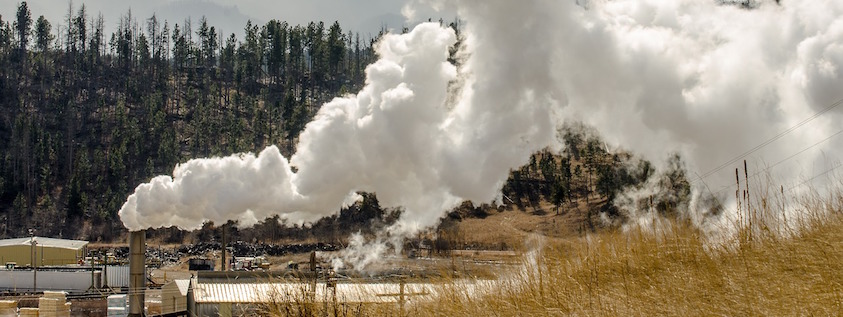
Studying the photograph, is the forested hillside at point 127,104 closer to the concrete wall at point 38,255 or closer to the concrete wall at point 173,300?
the concrete wall at point 38,255

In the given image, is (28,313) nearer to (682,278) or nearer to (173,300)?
(173,300)

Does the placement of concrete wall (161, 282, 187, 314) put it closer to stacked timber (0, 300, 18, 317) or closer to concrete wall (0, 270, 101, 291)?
stacked timber (0, 300, 18, 317)

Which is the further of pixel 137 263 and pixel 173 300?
pixel 173 300

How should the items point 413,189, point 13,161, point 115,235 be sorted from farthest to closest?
point 13,161, point 115,235, point 413,189

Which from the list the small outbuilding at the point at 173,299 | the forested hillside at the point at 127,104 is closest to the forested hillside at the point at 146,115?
the forested hillside at the point at 127,104

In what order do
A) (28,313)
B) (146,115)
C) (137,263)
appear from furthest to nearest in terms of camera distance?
(146,115) → (137,263) → (28,313)

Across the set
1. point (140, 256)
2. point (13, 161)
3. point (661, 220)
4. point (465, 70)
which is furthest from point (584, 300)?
point (13, 161)

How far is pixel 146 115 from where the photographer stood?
141m

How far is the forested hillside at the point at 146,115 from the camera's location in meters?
105

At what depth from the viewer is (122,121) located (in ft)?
436

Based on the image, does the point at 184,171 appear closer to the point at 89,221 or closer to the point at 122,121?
the point at 89,221

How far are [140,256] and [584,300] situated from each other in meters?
37.0

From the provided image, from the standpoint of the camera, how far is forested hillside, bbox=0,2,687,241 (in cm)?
10481

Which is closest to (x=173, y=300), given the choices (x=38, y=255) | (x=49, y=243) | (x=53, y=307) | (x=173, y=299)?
(x=173, y=299)
